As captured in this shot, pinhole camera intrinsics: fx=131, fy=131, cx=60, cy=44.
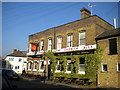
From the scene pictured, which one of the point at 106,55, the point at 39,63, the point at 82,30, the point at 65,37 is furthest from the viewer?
the point at 39,63

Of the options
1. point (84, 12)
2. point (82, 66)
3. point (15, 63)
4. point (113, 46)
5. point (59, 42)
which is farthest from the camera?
point (15, 63)

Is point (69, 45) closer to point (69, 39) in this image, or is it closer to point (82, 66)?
point (69, 39)

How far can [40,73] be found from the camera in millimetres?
23031

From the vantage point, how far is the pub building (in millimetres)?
16828

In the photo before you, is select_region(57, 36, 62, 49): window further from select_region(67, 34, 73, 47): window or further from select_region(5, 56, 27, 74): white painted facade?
select_region(5, 56, 27, 74): white painted facade

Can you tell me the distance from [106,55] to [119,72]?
7.82 feet

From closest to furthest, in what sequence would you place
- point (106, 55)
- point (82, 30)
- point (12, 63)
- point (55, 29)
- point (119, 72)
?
1. point (119, 72)
2. point (106, 55)
3. point (82, 30)
4. point (55, 29)
5. point (12, 63)

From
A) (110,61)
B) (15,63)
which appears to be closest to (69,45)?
(110,61)

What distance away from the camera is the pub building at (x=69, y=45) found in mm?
16828

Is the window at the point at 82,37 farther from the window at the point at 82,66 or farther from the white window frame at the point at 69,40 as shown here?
the window at the point at 82,66

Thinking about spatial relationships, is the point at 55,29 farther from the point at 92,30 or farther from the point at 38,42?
the point at 92,30

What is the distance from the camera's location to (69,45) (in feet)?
63.7

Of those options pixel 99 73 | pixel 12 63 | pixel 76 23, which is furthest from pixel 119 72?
pixel 12 63

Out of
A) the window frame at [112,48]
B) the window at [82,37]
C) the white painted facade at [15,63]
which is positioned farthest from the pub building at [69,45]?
the white painted facade at [15,63]
